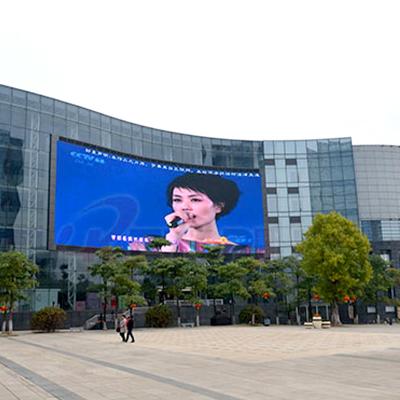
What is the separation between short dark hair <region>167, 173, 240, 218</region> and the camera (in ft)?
241

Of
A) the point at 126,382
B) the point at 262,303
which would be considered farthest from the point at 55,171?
the point at 126,382

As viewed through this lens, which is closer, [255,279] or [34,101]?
[255,279]

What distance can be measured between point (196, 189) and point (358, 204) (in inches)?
1150

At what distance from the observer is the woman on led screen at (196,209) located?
70.9m

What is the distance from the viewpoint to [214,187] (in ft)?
246

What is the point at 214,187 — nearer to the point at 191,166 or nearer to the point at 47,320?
the point at 191,166

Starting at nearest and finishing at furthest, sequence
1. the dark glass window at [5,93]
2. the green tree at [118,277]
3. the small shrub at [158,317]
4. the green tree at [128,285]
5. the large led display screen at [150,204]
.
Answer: the green tree at [128,285] < the green tree at [118,277] < the small shrub at [158,317] < the dark glass window at [5,93] < the large led display screen at [150,204]

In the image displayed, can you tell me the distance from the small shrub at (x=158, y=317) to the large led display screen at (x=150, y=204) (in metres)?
10.3

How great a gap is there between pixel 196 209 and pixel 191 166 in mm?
6951

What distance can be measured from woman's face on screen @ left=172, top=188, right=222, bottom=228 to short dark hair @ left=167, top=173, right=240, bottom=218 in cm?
65

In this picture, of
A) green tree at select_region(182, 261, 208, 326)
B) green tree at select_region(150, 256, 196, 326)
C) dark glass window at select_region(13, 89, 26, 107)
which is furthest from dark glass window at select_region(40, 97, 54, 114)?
green tree at select_region(182, 261, 208, 326)

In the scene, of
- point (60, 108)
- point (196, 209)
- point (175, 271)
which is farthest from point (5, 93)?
point (196, 209)

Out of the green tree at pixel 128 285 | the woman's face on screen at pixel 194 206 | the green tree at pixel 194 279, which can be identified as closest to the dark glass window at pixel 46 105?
the woman's face on screen at pixel 194 206

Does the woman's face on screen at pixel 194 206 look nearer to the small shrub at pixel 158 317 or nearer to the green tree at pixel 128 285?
the green tree at pixel 128 285
